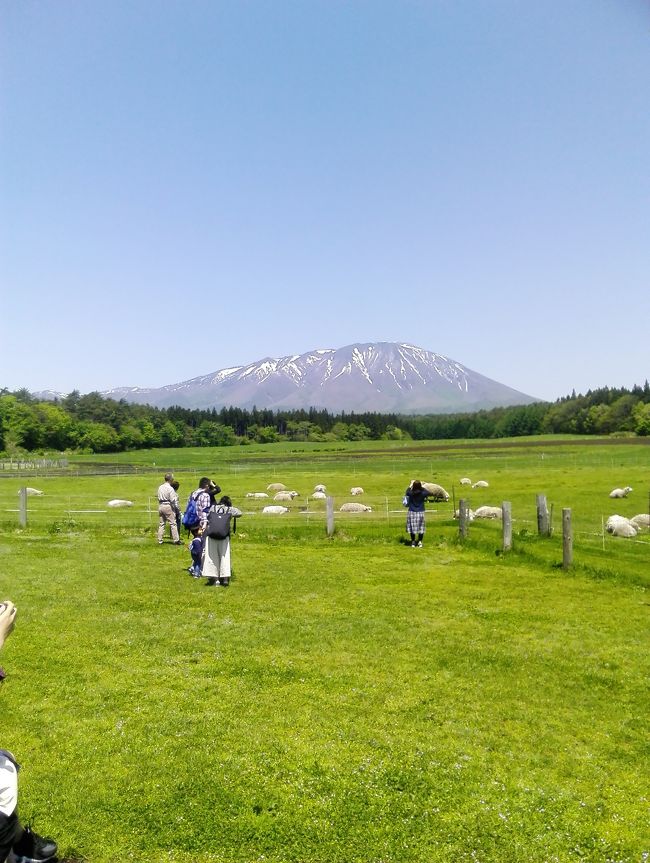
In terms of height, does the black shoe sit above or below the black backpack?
below

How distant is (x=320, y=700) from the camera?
28.8 feet

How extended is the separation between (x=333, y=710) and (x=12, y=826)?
14.8 feet

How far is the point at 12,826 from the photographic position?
4.83m

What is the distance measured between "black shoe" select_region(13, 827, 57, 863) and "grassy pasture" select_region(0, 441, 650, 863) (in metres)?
0.49

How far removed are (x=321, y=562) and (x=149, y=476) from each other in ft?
169

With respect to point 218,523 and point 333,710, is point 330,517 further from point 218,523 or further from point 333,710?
point 333,710

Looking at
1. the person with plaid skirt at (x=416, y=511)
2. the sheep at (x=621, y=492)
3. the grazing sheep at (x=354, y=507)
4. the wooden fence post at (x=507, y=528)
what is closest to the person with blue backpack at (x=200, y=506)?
the person with plaid skirt at (x=416, y=511)

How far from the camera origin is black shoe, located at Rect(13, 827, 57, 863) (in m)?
5.10

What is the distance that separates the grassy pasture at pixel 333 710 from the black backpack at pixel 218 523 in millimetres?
1429

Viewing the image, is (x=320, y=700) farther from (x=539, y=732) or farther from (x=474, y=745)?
(x=539, y=732)

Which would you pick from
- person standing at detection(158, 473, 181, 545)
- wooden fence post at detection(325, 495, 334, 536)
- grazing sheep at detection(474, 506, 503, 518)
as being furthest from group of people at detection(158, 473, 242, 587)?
grazing sheep at detection(474, 506, 503, 518)

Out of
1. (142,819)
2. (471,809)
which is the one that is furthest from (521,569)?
(142,819)

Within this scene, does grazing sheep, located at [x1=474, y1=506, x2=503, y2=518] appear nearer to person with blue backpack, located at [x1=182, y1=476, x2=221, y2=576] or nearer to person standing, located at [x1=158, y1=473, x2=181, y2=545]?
person standing, located at [x1=158, y1=473, x2=181, y2=545]

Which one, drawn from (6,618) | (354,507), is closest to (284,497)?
(354,507)
